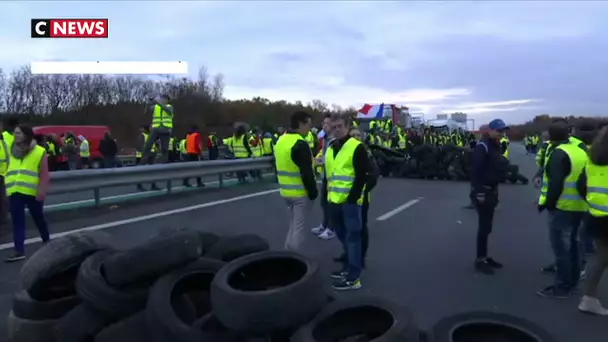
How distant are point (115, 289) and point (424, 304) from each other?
10.3 ft

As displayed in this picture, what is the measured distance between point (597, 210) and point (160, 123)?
12.8 meters

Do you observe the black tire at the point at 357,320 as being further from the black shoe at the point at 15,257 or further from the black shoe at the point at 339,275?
the black shoe at the point at 15,257

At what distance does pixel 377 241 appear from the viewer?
10383 millimetres

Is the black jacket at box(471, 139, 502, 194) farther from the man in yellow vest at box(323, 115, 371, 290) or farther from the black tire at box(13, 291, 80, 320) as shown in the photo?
the black tire at box(13, 291, 80, 320)

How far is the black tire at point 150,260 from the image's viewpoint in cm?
496

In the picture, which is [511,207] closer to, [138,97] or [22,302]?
[22,302]

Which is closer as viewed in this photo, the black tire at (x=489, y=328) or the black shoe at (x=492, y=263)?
the black tire at (x=489, y=328)

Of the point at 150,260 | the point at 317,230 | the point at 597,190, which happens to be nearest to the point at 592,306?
the point at 597,190

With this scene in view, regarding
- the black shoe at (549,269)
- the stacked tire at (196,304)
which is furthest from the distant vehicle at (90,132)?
the stacked tire at (196,304)

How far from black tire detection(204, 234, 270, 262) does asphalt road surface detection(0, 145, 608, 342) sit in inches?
22.4

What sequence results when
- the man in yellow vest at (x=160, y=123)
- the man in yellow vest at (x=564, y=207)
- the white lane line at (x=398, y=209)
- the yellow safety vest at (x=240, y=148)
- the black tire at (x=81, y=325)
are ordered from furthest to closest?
the yellow safety vest at (x=240, y=148) → the man in yellow vest at (x=160, y=123) → the white lane line at (x=398, y=209) → the man in yellow vest at (x=564, y=207) → the black tire at (x=81, y=325)

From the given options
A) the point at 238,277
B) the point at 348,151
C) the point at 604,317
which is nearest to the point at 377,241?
the point at 348,151

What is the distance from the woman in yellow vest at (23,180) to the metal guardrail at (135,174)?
282 centimetres

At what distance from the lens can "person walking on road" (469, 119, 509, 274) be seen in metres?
8.30
